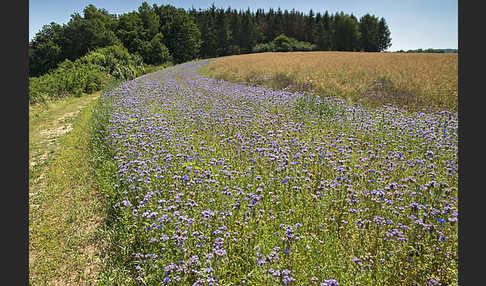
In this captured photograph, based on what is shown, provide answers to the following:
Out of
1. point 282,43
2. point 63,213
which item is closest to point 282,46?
point 282,43

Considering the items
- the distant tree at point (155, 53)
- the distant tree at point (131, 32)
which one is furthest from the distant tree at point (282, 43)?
the distant tree at point (131, 32)

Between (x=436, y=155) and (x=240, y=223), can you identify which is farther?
(x=436, y=155)

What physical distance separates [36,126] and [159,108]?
225 inches

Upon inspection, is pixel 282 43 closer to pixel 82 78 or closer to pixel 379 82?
pixel 82 78

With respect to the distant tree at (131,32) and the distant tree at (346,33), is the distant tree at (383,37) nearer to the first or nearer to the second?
the distant tree at (346,33)

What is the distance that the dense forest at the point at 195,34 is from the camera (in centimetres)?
3859

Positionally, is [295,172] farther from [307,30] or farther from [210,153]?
[307,30]

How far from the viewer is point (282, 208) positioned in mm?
3576

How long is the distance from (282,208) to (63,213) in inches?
140

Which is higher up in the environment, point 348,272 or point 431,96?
point 431,96

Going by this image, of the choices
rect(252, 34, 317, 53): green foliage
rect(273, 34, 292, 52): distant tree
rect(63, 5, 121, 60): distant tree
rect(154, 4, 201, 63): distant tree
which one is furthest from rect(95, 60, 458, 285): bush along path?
rect(252, 34, 317, 53): green foliage

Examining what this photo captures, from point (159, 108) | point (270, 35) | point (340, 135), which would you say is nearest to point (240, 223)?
point (340, 135)

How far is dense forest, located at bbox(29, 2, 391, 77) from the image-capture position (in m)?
38.6

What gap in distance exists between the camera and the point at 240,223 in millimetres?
3139
